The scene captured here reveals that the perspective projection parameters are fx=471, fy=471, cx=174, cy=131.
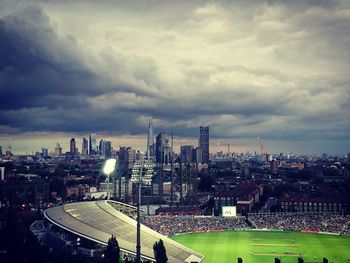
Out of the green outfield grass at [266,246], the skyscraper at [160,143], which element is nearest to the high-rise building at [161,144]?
the skyscraper at [160,143]

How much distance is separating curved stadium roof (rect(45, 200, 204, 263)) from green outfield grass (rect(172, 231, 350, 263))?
6.89 meters

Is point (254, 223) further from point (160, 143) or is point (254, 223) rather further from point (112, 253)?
point (160, 143)

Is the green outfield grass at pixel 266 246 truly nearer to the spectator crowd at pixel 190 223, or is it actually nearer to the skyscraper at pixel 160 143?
the spectator crowd at pixel 190 223

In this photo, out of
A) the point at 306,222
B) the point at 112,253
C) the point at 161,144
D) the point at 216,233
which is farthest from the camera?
the point at 161,144

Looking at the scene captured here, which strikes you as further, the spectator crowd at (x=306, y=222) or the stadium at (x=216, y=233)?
the spectator crowd at (x=306, y=222)

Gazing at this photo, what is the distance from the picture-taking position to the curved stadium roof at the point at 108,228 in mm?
41091

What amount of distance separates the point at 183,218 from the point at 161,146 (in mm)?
101263

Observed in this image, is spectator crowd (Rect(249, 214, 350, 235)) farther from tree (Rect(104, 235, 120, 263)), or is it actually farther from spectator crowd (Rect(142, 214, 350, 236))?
tree (Rect(104, 235, 120, 263))

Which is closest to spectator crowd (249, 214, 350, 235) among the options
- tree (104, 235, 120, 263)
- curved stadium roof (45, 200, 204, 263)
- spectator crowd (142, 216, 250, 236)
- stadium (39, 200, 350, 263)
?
stadium (39, 200, 350, 263)

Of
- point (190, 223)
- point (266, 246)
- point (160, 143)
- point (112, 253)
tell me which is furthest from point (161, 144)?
point (112, 253)

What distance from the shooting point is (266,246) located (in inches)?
2238

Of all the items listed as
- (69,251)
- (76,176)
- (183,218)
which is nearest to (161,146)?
(76,176)

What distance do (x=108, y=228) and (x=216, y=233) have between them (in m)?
26.7

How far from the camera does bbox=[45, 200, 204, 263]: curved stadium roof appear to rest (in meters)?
41.1
